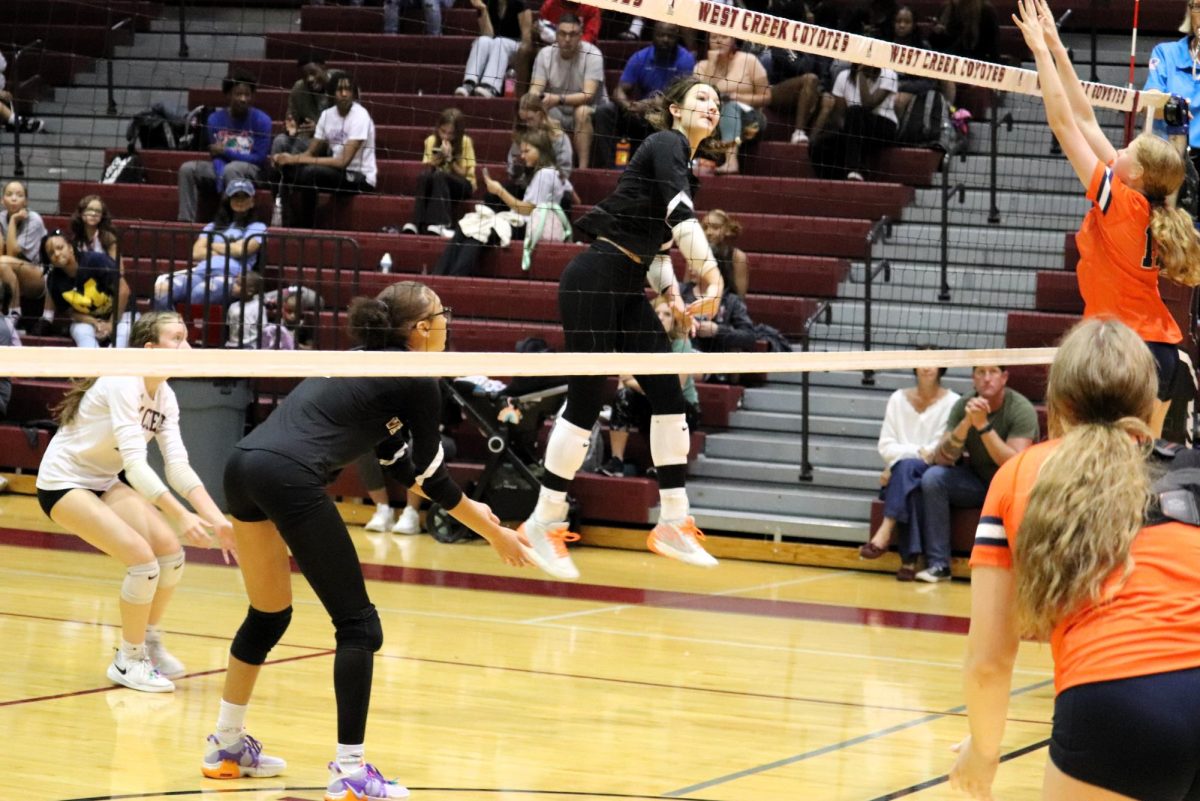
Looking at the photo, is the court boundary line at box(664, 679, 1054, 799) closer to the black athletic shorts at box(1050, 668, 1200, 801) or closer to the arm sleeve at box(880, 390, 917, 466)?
the black athletic shorts at box(1050, 668, 1200, 801)

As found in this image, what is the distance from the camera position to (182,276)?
1229 centimetres

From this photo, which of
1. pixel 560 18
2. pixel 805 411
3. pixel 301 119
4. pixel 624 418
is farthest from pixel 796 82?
pixel 301 119

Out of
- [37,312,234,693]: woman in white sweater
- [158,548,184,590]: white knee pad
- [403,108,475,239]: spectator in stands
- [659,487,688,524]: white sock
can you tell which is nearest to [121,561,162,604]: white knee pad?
[37,312,234,693]: woman in white sweater

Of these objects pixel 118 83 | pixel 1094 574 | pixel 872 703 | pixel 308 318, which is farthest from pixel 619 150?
pixel 1094 574

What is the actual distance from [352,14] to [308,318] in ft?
17.1

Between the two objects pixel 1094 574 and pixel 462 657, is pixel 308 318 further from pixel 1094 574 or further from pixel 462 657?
pixel 1094 574

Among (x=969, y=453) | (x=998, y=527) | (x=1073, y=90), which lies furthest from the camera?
(x=969, y=453)

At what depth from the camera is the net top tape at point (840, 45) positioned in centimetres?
609

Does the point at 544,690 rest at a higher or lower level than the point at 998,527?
lower

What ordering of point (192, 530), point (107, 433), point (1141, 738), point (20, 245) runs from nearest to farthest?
point (1141, 738) < point (192, 530) < point (107, 433) < point (20, 245)

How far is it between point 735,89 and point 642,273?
543 cm

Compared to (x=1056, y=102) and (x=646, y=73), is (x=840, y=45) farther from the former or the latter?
(x=646, y=73)

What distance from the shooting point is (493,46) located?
13.0 metres

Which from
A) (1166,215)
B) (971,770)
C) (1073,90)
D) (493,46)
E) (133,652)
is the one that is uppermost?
(493,46)
